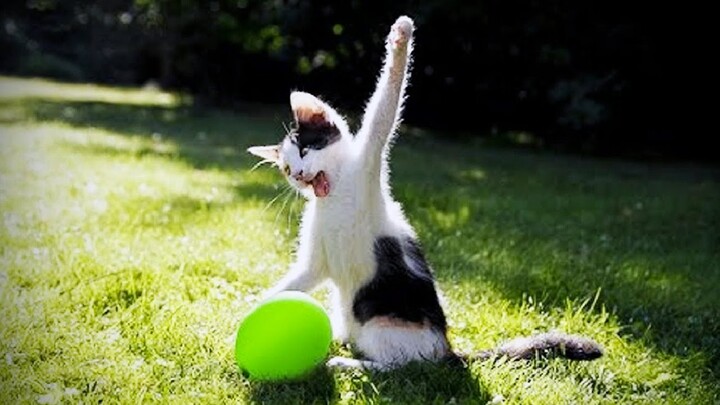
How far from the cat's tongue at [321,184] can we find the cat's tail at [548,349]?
0.86 metres

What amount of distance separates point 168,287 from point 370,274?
1321 millimetres

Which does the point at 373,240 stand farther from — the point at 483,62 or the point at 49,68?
the point at 49,68

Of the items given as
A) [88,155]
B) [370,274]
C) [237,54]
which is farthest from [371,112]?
[237,54]

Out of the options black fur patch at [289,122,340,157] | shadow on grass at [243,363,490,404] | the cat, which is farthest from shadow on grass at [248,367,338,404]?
black fur patch at [289,122,340,157]

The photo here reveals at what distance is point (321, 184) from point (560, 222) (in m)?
4.01

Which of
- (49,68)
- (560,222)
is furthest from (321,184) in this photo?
(49,68)

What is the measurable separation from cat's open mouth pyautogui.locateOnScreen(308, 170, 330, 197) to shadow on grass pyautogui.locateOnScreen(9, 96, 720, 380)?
0.78m

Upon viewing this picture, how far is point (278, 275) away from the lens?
4691 mm

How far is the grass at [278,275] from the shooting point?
3.16 meters

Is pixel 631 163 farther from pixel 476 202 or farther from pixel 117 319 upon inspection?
pixel 117 319

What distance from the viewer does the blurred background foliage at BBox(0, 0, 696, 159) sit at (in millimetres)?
12938

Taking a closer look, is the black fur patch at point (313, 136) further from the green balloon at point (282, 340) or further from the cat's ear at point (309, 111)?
the green balloon at point (282, 340)

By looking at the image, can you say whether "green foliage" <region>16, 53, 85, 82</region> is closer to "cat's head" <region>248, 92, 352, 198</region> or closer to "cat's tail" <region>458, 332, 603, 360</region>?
"cat's head" <region>248, 92, 352, 198</region>

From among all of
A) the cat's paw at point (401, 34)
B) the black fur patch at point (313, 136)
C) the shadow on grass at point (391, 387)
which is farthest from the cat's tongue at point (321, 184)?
the shadow on grass at point (391, 387)
